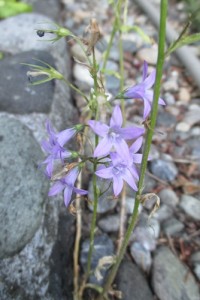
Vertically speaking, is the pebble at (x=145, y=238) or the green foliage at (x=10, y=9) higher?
the green foliage at (x=10, y=9)

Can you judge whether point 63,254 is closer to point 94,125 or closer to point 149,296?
point 149,296

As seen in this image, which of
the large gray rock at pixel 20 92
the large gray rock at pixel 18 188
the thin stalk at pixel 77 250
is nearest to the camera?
the large gray rock at pixel 18 188

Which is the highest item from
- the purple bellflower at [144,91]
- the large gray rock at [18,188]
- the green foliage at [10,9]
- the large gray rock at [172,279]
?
the purple bellflower at [144,91]

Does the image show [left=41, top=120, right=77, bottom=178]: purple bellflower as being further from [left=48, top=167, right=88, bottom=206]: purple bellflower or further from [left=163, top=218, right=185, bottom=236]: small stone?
[left=163, top=218, right=185, bottom=236]: small stone

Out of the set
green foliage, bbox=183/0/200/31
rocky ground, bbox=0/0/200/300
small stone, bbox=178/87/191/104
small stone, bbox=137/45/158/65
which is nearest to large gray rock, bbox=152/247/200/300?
rocky ground, bbox=0/0/200/300

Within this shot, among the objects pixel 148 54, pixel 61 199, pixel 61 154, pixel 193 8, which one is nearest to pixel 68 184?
pixel 61 154

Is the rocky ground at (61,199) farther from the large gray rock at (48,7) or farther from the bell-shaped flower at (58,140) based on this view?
the bell-shaped flower at (58,140)

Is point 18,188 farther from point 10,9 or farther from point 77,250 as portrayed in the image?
point 10,9

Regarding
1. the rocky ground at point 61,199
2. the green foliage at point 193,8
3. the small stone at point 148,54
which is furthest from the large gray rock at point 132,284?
the green foliage at point 193,8
